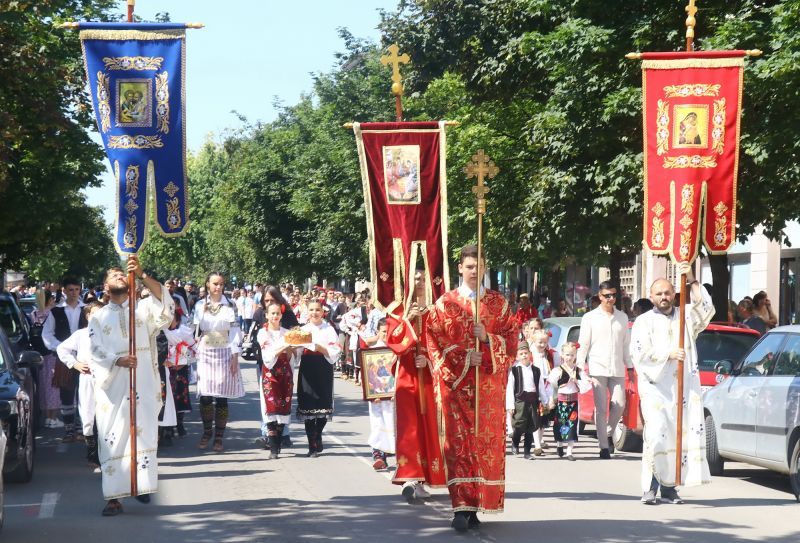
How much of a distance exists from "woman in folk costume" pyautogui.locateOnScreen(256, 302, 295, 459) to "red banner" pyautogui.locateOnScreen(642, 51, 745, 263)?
474 cm

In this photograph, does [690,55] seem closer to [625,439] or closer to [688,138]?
[688,138]

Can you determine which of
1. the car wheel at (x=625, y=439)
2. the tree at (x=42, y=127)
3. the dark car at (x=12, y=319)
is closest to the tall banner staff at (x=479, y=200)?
the car wheel at (x=625, y=439)

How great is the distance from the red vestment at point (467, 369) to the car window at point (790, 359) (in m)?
3.16

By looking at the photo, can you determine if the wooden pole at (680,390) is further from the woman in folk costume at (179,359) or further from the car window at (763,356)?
the woman in folk costume at (179,359)

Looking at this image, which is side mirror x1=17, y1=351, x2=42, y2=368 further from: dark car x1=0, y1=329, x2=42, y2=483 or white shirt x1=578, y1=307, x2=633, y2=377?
white shirt x1=578, y1=307, x2=633, y2=377

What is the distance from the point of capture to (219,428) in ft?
49.7

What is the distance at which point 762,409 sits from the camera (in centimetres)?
1195

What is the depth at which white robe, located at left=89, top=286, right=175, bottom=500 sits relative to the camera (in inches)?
407

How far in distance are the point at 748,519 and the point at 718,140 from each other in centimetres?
357

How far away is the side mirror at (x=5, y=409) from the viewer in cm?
1152

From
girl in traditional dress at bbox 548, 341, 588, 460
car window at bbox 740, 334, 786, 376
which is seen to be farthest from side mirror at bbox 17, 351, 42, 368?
car window at bbox 740, 334, 786, 376

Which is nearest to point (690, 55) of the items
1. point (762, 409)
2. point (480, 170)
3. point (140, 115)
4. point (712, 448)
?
point (480, 170)

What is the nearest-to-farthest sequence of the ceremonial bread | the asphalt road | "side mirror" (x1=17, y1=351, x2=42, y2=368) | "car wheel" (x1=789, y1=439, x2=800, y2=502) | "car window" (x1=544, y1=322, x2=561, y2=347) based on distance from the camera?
the asphalt road < "car wheel" (x1=789, y1=439, x2=800, y2=502) < "side mirror" (x1=17, y1=351, x2=42, y2=368) < the ceremonial bread < "car window" (x1=544, y1=322, x2=561, y2=347)

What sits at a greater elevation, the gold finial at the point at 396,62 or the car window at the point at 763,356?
the gold finial at the point at 396,62
